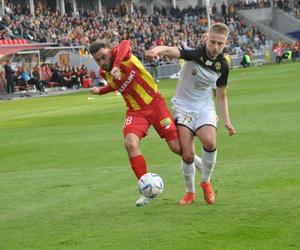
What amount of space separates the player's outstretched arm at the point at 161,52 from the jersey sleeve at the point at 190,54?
0.52 feet

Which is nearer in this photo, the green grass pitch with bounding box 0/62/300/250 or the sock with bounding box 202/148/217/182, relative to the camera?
the green grass pitch with bounding box 0/62/300/250

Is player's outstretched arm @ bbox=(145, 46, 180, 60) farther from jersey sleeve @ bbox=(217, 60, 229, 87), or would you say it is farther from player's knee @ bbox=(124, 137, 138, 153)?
player's knee @ bbox=(124, 137, 138, 153)

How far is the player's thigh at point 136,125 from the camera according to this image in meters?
9.82

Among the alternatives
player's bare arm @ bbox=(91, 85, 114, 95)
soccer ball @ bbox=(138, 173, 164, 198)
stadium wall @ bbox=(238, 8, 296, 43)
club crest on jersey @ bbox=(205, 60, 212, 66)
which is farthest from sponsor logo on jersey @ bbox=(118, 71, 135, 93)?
stadium wall @ bbox=(238, 8, 296, 43)

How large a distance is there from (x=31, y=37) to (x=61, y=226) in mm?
44093

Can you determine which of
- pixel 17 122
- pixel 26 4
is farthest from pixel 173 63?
pixel 17 122

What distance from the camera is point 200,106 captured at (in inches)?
398

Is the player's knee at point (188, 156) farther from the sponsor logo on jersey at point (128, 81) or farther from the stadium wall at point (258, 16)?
the stadium wall at point (258, 16)

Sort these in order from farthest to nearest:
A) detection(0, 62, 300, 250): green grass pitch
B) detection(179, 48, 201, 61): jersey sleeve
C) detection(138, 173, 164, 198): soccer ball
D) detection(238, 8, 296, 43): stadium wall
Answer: detection(238, 8, 296, 43): stadium wall, detection(179, 48, 201, 61): jersey sleeve, detection(138, 173, 164, 198): soccer ball, detection(0, 62, 300, 250): green grass pitch

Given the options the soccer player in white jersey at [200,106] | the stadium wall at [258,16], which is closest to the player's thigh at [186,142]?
the soccer player in white jersey at [200,106]

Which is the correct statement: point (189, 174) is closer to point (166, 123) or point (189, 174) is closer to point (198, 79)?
point (166, 123)

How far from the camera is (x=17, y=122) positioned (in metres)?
25.8

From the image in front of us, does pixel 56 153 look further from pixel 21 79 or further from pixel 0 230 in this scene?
pixel 21 79

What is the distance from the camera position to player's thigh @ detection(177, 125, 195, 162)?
9.97m
